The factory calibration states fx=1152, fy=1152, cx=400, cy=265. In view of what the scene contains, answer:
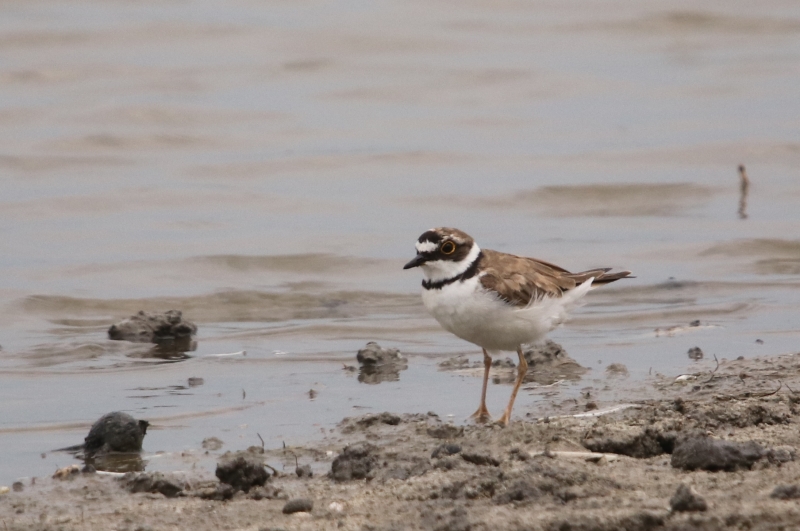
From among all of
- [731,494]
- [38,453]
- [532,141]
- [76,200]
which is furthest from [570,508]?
[532,141]

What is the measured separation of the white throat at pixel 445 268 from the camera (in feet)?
21.8

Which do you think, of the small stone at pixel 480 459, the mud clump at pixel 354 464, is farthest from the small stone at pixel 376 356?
the small stone at pixel 480 459

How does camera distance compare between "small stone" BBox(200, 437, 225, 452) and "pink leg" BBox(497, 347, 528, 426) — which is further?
"pink leg" BBox(497, 347, 528, 426)

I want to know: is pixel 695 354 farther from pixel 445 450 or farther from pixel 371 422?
pixel 445 450

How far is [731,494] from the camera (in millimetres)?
4254

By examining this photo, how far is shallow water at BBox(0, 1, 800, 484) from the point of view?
8.10 metres

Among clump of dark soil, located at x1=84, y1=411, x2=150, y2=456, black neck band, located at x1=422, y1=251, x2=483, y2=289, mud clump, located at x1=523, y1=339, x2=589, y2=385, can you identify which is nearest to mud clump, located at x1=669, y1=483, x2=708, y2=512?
black neck band, located at x1=422, y1=251, x2=483, y2=289

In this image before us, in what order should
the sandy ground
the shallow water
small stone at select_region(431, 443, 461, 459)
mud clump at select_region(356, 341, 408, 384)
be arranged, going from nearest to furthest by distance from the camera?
1. the sandy ground
2. small stone at select_region(431, 443, 461, 459)
3. mud clump at select_region(356, 341, 408, 384)
4. the shallow water

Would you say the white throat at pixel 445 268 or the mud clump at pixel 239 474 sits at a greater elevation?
the white throat at pixel 445 268

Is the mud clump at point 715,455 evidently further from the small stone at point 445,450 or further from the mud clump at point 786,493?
the small stone at point 445,450

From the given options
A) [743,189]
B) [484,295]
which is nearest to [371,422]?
[484,295]

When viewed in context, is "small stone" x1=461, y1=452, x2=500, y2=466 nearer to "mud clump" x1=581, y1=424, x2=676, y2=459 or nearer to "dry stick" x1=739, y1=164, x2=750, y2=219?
"mud clump" x1=581, y1=424, x2=676, y2=459

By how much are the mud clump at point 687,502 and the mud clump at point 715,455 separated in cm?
77

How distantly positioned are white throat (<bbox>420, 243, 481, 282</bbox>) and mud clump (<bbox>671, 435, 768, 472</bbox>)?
2.09 metres
